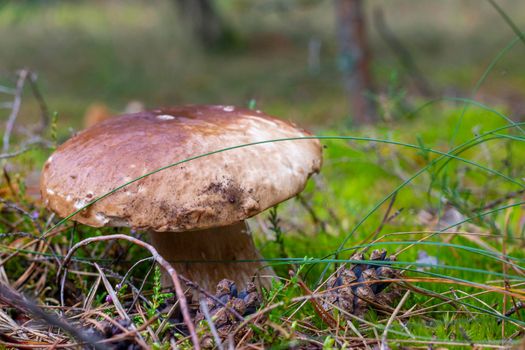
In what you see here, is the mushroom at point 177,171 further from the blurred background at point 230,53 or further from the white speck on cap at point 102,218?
the blurred background at point 230,53

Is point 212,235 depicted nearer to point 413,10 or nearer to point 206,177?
point 206,177

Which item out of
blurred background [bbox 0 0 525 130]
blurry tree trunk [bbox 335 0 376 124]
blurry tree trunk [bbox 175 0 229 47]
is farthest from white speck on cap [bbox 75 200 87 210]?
blurry tree trunk [bbox 175 0 229 47]

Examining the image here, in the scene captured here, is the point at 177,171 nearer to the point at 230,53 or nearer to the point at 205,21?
the point at 230,53

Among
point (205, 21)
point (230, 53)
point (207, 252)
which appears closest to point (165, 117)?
point (207, 252)

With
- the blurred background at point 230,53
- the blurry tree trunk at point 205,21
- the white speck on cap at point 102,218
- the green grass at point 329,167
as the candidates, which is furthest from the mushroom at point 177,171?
the blurry tree trunk at point 205,21

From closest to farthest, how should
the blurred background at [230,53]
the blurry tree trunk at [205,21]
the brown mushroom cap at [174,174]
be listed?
1. the brown mushroom cap at [174,174]
2. the blurred background at [230,53]
3. the blurry tree trunk at [205,21]

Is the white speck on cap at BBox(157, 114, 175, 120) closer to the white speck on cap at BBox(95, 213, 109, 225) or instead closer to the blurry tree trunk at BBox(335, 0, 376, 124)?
the white speck on cap at BBox(95, 213, 109, 225)
